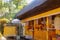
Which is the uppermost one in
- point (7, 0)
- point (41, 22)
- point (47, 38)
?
point (7, 0)

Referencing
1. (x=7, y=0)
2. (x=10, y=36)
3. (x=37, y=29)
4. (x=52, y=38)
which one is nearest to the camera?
(x=52, y=38)

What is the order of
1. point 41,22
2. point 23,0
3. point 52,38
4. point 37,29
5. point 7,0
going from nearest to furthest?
point 52,38, point 41,22, point 37,29, point 7,0, point 23,0

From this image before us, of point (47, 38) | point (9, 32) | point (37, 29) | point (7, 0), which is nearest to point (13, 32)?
point (9, 32)

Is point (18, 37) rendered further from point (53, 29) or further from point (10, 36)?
point (53, 29)

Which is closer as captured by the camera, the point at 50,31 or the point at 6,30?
the point at 50,31

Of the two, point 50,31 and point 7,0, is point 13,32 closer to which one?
point 50,31

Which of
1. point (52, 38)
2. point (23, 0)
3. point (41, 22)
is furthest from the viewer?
point (23, 0)

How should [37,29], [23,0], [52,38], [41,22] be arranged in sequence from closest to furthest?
1. [52,38]
2. [41,22]
3. [37,29]
4. [23,0]

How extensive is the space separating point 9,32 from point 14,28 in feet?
1.85

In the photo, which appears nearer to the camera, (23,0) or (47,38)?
(47,38)

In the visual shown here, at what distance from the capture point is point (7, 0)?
22.0 m

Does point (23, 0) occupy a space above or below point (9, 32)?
above

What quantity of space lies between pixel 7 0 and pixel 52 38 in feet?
52.3

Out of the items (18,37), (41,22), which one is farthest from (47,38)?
(18,37)
